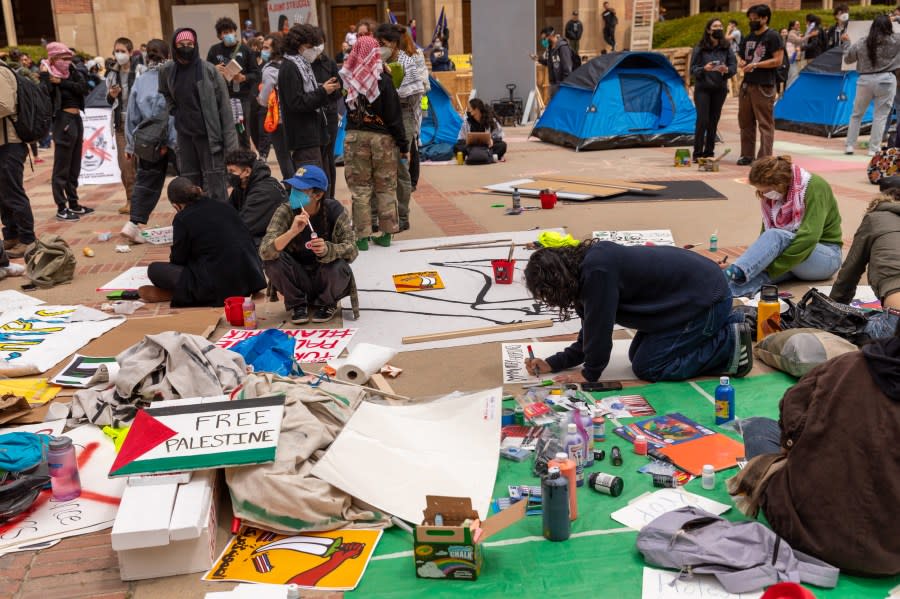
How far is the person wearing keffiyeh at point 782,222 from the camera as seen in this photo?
6309 millimetres

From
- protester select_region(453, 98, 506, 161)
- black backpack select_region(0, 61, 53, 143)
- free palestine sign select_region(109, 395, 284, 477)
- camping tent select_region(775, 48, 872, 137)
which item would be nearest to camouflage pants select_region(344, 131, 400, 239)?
black backpack select_region(0, 61, 53, 143)

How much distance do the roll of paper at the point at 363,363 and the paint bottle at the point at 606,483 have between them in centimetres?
156

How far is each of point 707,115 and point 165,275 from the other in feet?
26.4

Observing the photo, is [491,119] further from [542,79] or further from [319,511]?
[319,511]

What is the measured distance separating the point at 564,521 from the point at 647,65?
12375mm

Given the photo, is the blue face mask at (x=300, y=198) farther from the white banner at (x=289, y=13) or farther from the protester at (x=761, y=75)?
the protester at (x=761, y=75)

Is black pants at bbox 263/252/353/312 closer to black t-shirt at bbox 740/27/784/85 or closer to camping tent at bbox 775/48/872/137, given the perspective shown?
black t-shirt at bbox 740/27/784/85

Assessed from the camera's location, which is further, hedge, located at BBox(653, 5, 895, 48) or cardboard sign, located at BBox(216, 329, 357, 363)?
hedge, located at BBox(653, 5, 895, 48)

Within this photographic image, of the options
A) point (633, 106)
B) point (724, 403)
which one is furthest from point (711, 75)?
point (724, 403)

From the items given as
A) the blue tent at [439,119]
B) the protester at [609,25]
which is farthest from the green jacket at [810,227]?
the protester at [609,25]

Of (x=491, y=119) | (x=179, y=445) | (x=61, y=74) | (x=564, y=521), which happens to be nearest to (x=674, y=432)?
(x=564, y=521)

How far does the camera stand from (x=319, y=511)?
3.68 metres

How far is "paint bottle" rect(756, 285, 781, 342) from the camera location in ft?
17.8

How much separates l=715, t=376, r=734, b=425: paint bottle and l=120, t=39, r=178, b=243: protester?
638 centimetres
